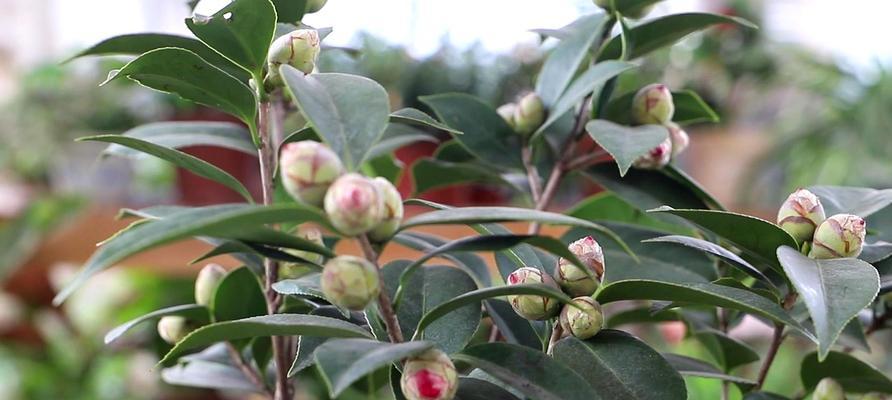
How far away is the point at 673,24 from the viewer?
0.48 m

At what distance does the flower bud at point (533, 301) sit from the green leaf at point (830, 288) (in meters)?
0.09

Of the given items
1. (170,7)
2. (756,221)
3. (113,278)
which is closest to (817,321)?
(756,221)

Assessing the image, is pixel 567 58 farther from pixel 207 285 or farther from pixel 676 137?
pixel 207 285

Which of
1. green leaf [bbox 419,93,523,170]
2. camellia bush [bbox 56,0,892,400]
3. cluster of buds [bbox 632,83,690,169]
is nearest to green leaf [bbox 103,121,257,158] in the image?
camellia bush [bbox 56,0,892,400]

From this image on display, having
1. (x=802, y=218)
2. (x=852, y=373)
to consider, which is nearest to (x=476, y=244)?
(x=802, y=218)

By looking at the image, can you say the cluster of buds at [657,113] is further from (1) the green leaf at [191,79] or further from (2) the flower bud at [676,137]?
(1) the green leaf at [191,79]

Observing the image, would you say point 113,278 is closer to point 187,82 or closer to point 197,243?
point 197,243

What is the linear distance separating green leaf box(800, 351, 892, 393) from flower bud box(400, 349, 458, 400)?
0.22m

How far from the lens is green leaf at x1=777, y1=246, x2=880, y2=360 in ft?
0.83

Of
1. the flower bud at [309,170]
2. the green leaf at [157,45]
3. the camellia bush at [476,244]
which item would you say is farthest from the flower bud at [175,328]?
the flower bud at [309,170]

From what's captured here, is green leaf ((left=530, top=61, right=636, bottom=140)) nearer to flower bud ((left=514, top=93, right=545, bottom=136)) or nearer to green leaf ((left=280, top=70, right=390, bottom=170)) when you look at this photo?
flower bud ((left=514, top=93, right=545, bottom=136))

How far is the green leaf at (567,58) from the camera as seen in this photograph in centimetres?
49

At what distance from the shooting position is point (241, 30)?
343 mm

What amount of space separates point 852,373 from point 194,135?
384mm
